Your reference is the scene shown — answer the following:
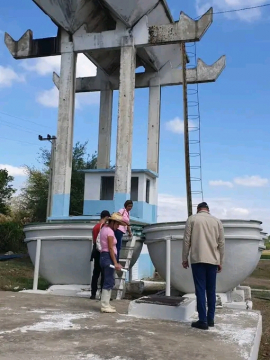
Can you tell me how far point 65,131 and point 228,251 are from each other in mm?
10253

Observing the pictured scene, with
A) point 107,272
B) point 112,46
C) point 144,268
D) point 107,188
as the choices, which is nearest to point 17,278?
point 144,268

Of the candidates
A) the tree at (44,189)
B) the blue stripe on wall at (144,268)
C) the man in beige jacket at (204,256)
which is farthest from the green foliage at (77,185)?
the man in beige jacket at (204,256)

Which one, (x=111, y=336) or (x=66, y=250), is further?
(x=66, y=250)

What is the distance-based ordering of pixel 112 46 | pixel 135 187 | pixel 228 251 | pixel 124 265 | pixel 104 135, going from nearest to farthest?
pixel 228 251 → pixel 124 265 → pixel 112 46 → pixel 135 187 → pixel 104 135

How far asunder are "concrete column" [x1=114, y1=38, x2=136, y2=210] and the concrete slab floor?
29.5ft

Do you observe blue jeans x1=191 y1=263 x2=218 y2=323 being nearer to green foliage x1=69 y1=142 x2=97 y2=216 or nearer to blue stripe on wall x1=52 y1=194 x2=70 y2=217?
blue stripe on wall x1=52 y1=194 x2=70 y2=217

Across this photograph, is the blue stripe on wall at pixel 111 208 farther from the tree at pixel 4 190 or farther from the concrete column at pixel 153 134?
the tree at pixel 4 190

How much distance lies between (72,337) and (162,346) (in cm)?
105

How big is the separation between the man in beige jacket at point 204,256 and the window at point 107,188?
13035mm

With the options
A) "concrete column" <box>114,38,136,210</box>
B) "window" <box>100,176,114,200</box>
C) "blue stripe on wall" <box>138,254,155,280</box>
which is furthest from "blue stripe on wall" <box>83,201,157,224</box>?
"concrete column" <box>114,38,136,210</box>

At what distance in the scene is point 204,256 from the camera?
570 centimetres

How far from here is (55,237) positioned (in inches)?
380

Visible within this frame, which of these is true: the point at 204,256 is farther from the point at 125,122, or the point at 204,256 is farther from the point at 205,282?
the point at 125,122

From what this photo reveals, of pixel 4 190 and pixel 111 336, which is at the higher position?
pixel 4 190
